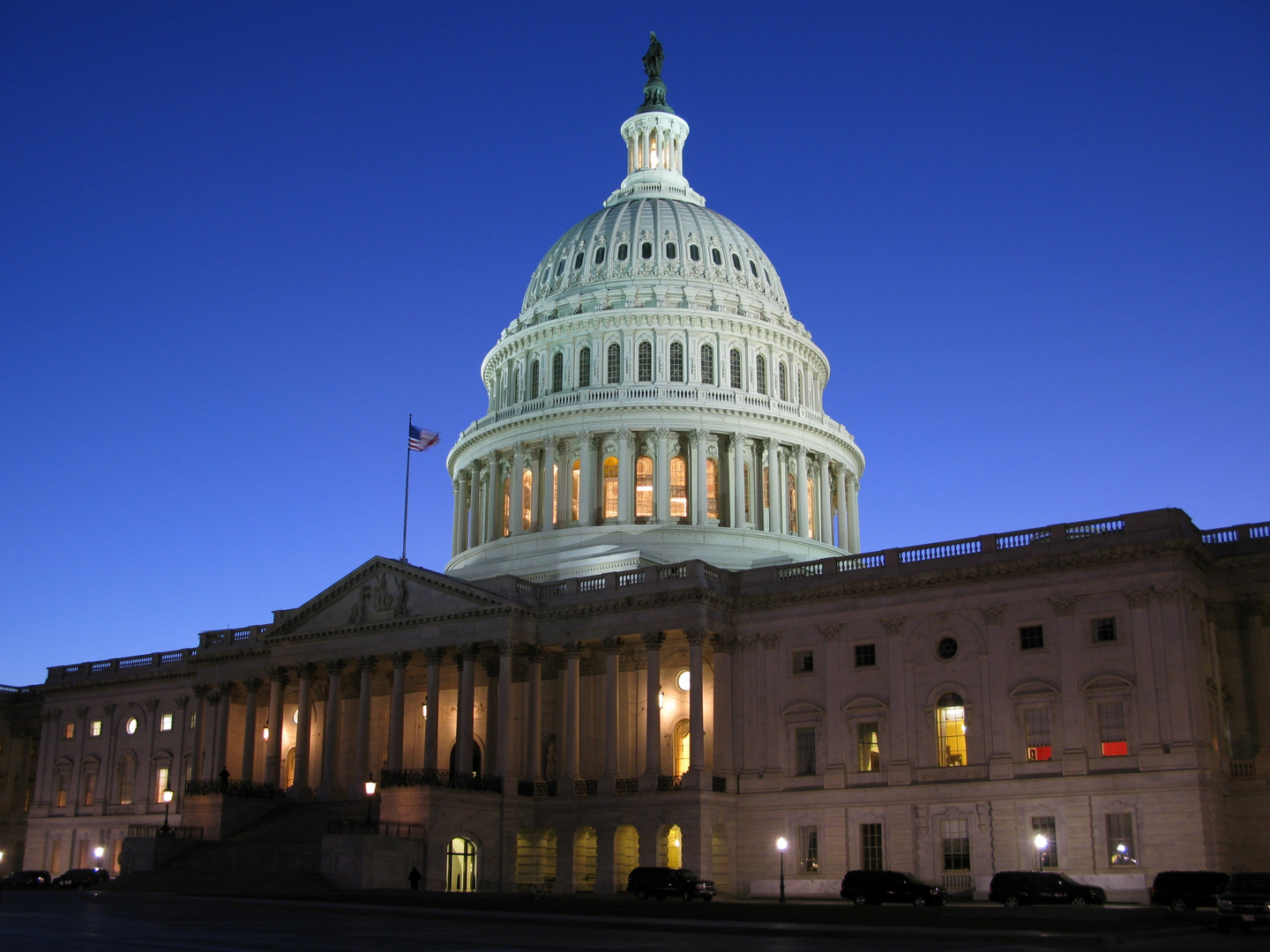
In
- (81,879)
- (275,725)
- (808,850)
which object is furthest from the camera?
(275,725)

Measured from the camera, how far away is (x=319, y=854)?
64875 mm

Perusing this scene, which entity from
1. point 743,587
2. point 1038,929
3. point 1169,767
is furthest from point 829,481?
point 1038,929

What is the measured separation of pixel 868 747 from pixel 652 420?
1237 inches

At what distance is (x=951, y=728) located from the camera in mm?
61438

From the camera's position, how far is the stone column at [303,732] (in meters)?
75.3

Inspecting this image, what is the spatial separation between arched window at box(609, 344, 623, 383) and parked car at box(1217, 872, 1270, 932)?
5888 centimetres

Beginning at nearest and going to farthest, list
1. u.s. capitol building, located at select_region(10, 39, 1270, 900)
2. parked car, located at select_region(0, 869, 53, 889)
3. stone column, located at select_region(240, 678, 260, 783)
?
u.s. capitol building, located at select_region(10, 39, 1270, 900) < parked car, located at select_region(0, 869, 53, 889) < stone column, located at select_region(240, 678, 260, 783)

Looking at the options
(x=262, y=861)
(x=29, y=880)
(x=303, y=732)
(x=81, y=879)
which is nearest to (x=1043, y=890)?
(x=262, y=861)

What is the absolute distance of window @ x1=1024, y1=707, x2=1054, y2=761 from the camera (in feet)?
193

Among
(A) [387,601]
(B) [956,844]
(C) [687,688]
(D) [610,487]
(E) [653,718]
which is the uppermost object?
(D) [610,487]

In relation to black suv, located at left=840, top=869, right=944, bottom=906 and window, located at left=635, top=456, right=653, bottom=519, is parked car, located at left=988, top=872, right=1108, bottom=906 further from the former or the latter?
window, located at left=635, top=456, right=653, bottom=519

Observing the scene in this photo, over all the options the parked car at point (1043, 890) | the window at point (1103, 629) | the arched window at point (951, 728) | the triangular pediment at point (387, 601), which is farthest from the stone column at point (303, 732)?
the window at point (1103, 629)

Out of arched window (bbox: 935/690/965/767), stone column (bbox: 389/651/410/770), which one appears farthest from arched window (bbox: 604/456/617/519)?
arched window (bbox: 935/690/965/767)

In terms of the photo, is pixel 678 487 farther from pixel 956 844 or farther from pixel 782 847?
pixel 956 844
